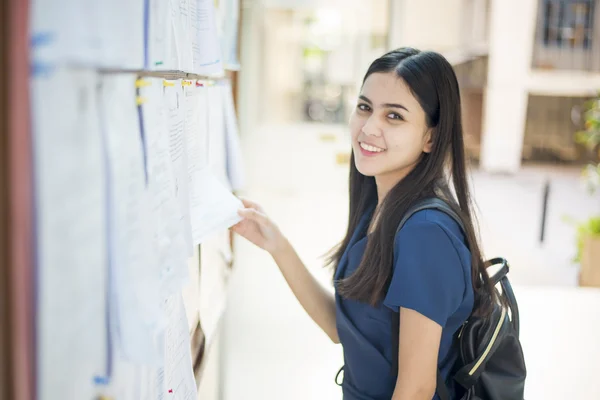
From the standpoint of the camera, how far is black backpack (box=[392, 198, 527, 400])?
1.21m

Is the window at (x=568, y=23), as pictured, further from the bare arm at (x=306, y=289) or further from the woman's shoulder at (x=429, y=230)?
the woman's shoulder at (x=429, y=230)

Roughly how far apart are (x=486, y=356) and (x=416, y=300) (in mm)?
217

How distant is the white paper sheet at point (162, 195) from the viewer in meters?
0.75

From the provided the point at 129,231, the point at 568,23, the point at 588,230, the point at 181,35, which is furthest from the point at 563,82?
the point at 129,231

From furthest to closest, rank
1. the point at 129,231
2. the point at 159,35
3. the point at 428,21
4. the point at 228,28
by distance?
the point at 428,21 → the point at 228,28 → the point at 159,35 → the point at 129,231

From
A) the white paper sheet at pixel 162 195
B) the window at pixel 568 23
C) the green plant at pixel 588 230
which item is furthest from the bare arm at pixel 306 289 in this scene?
the window at pixel 568 23

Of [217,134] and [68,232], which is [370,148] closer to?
[217,134]

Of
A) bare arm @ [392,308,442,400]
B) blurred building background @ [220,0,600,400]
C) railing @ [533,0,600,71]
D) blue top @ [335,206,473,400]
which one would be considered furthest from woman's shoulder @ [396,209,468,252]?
railing @ [533,0,600,71]

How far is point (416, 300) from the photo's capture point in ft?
3.72

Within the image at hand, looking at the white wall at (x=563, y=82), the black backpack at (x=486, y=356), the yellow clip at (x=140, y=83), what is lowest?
the black backpack at (x=486, y=356)

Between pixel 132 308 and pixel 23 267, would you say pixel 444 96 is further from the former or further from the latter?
pixel 23 267

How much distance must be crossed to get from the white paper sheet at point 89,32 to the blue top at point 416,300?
2.19 ft

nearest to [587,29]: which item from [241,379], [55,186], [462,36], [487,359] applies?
[462,36]

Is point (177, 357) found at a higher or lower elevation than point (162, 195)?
lower
